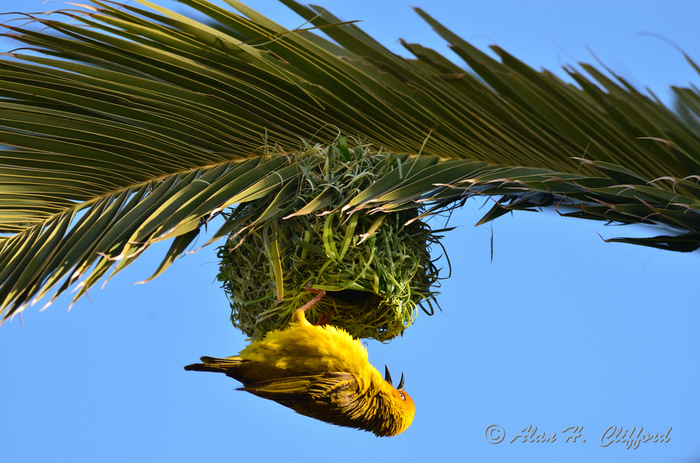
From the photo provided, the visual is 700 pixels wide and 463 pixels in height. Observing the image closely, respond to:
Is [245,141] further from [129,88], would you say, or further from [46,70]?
[46,70]

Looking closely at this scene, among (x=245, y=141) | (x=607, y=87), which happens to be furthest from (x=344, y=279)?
(x=607, y=87)

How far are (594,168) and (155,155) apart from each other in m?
1.04

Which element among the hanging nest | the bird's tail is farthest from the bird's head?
the bird's tail

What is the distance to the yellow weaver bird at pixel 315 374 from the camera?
1.32 m

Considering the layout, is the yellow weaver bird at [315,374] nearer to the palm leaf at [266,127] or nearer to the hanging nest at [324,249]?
the hanging nest at [324,249]

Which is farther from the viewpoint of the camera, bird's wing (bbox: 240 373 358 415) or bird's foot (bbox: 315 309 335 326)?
bird's foot (bbox: 315 309 335 326)

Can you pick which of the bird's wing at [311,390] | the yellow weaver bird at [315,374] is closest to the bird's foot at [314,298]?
the yellow weaver bird at [315,374]

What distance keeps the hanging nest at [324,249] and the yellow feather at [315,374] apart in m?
0.10

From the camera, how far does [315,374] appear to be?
134 cm

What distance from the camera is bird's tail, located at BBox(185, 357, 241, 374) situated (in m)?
1.39

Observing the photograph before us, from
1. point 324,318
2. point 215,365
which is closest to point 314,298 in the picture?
point 324,318

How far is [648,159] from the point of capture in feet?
4.62

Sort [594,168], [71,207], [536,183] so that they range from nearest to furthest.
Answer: [536,183], [594,168], [71,207]

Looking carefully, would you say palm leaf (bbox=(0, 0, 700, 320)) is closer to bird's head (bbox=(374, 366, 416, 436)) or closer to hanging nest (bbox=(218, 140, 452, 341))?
hanging nest (bbox=(218, 140, 452, 341))
